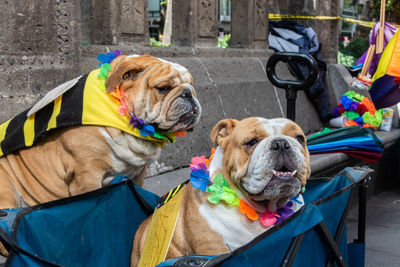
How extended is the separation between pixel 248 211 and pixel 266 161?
23 cm

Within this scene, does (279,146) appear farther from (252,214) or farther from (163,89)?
(163,89)

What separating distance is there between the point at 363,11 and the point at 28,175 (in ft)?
89.5

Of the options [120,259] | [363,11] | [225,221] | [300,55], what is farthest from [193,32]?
[363,11]

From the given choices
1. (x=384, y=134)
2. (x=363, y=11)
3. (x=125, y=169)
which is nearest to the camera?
(x=125, y=169)


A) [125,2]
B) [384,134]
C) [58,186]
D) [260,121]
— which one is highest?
[125,2]

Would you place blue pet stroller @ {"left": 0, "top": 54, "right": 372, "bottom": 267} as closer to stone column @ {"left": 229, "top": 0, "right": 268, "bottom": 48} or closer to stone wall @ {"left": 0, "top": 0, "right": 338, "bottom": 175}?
stone wall @ {"left": 0, "top": 0, "right": 338, "bottom": 175}

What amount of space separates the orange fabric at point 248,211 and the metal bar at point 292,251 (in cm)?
33

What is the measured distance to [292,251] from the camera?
1655 millimetres

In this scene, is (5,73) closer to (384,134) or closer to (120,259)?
(120,259)

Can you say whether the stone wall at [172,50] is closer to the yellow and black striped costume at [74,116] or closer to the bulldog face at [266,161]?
the yellow and black striped costume at [74,116]

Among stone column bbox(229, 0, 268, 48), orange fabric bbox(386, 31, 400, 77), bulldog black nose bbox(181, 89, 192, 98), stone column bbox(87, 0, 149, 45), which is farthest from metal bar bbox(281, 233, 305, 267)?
stone column bbox(229, 0, 268, 48)

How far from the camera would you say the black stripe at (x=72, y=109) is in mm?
2584

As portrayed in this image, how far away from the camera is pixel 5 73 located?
10.5 ft

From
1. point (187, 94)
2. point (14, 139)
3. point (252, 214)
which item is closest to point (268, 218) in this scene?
point (252, 214)
